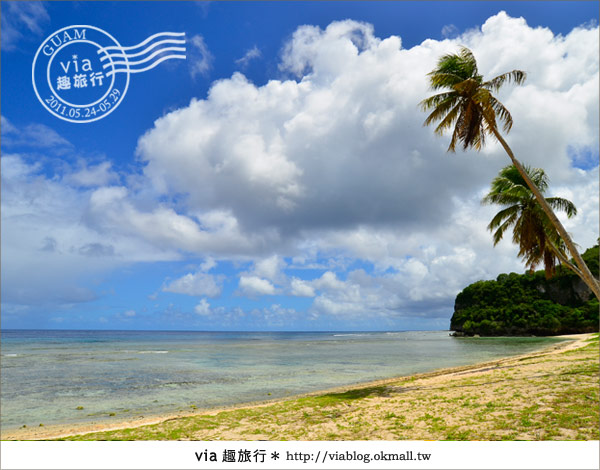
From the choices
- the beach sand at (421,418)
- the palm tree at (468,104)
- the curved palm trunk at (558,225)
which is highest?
the palm tree at (468,104)

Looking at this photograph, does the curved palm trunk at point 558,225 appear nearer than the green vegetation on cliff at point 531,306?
Yes

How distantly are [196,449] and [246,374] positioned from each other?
21485 millimetres

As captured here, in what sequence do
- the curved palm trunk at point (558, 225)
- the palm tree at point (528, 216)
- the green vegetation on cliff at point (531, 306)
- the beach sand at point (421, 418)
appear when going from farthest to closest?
the green vegetation on cliff at point (531, 306), the palm tree at point (528, 216), the curved palm trunk at point (558, 225), the beach sand at point (421, 418)

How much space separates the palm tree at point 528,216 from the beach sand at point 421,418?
172 inches

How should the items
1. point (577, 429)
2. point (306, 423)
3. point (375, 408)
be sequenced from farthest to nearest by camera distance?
point (375, 408), point (306, 423), point (577, 429)

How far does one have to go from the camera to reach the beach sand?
24.4 ft

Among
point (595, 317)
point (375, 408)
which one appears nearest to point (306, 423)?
point (375, 408)

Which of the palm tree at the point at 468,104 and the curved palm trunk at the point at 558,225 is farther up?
the palm tree at the point at 468,104

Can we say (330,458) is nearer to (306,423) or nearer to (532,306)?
(306,423)

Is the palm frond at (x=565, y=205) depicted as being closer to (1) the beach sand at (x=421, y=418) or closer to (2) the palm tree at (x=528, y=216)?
(2) the palm tree at (x=528, y=216)

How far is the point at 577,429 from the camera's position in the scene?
22.5 ft

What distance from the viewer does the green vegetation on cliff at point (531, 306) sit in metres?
72.6

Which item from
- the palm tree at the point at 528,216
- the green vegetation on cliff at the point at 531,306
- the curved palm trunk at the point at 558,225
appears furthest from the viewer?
the green vegetation on cliff at the point at 531,306

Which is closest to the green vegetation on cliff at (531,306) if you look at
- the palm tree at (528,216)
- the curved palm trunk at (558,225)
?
the palm tree at (528,216)
